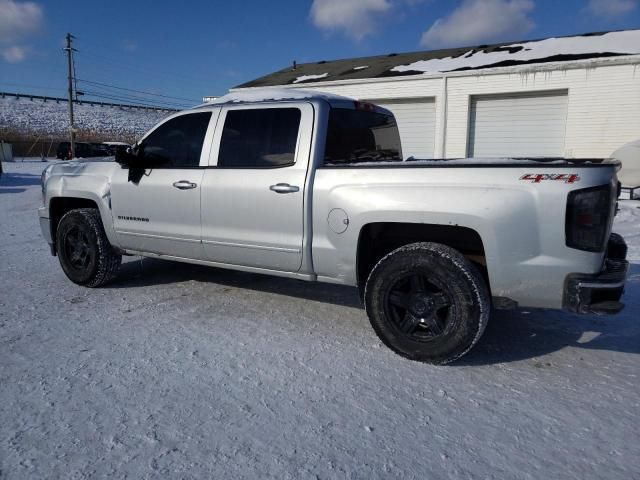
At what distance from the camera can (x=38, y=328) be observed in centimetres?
364

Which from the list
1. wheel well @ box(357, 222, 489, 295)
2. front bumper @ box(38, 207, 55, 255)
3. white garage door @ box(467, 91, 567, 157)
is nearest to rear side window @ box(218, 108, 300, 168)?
wheel well @ box(357, 222, 489, 295)

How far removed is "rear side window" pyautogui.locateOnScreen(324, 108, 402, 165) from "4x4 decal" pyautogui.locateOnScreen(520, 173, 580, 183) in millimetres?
1458

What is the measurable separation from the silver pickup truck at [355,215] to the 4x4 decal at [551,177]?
0.01 metres

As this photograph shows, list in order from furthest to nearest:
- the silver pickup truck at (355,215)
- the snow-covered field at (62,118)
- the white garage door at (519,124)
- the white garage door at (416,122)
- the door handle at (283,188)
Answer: the snow-covered field at (62,118)
the white garage door at (416,122)
the white garage door at (519,124)
the door handle at (283,188)
the silver pickup truck at (355,215)

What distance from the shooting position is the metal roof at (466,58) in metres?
14.3

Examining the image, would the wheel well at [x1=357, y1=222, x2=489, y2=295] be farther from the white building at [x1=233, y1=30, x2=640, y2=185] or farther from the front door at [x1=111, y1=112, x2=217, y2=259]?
the white building at [x1=233, y1=30, x2=640, y2=185]

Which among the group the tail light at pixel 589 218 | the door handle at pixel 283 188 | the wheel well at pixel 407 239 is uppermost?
the door handle at pixel 283 188

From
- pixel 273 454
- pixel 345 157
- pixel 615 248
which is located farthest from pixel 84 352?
pixel 615 248

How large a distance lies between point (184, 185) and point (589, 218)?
3161 mm

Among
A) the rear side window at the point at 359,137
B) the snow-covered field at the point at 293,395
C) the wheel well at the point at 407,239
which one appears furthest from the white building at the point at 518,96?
the wheel well at the point at 407,239

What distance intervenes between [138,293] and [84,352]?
4.74ft

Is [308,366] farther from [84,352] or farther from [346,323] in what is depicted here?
[84,352]

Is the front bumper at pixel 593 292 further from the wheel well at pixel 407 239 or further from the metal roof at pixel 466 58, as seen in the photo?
the metal roof at pixel 466 58

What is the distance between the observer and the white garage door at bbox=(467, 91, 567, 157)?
14008mm
